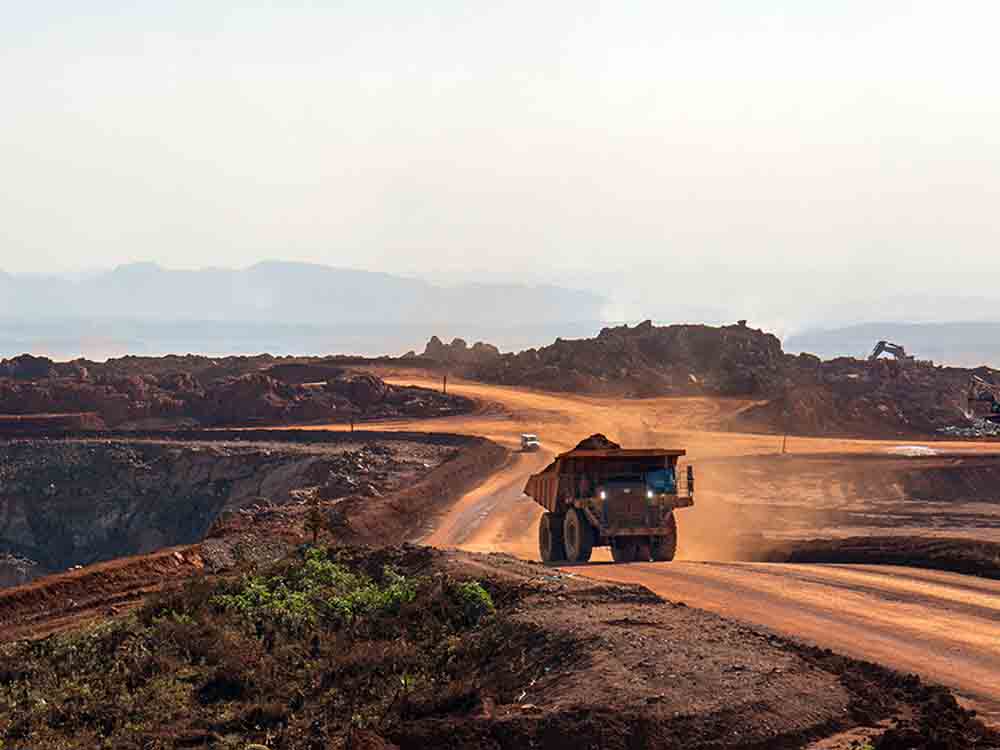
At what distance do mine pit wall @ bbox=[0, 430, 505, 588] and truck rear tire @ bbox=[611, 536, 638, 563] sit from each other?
80.6ft

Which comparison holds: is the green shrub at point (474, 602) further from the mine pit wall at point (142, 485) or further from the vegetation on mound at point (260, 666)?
the mine pit wall at point (142, 485)

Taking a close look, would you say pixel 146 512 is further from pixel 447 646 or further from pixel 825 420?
pixel 447 646

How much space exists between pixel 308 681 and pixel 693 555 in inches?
719

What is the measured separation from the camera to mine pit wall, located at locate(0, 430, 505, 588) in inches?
2235

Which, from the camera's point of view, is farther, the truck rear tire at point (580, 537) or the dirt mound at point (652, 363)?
the dirt mound at point (652, 363)

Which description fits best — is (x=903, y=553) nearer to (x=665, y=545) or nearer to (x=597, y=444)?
(x=665, y=545)

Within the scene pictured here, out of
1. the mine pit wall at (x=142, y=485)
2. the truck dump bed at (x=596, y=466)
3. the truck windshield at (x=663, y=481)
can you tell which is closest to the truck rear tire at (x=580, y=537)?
the truck dump bed at (x=596, y=466)

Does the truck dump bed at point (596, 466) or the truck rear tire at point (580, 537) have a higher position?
the truck dump bed at point (596, 466)

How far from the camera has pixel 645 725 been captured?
44.9 ft

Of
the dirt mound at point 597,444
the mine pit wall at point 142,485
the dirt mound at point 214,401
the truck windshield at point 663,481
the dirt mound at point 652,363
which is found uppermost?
the dirt mound at point 652,363

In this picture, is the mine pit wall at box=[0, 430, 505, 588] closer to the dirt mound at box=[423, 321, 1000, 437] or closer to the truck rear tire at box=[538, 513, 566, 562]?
the dirt mound at box=[423, 321, 1000, 437]

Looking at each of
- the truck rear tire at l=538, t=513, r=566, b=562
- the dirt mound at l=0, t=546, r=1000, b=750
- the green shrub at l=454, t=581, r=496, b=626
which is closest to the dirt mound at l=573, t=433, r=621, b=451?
the truck rear tire at l=538, t=513, r=566, b=562

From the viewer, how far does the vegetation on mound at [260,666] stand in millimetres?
15844

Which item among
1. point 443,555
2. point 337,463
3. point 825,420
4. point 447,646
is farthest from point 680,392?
point 447,646
